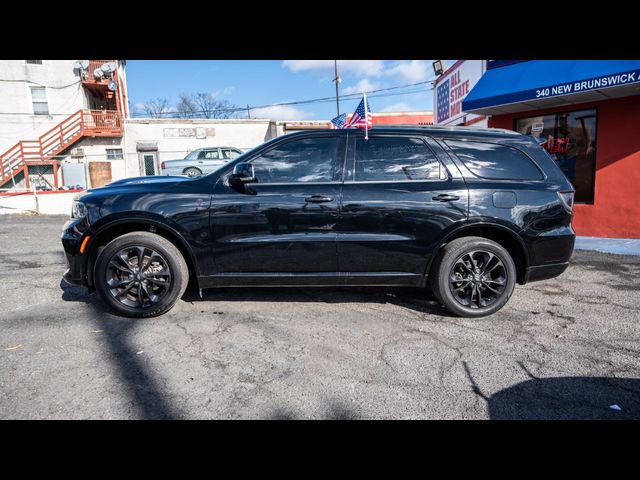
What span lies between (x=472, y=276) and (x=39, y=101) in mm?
27180

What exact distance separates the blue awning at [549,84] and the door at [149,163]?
772 inches

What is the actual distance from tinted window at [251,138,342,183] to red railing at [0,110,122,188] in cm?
2156

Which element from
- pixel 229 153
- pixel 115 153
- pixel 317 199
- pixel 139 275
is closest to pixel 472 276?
pixel 317 199

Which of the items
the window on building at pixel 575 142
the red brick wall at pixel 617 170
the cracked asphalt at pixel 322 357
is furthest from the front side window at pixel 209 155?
the red brick wall at pixel 617 170

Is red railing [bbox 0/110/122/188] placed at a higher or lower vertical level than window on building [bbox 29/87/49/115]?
lower

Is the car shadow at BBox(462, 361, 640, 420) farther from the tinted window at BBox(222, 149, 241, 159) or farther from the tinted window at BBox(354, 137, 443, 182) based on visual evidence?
the tinted window at BBox(222, 149, 241, 159)

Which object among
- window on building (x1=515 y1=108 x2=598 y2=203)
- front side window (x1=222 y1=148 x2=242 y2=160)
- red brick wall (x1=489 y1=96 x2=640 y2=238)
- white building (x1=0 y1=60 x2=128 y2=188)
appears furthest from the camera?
white building (x1=0 y1=60 x2=128 y2=188)

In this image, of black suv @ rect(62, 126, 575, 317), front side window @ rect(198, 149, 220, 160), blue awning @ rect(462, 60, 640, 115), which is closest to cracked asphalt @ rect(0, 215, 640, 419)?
black suv @ rect(62, 126, 575, 317)

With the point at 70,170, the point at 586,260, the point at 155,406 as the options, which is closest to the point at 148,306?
the point at 155,406

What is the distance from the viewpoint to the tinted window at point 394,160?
12.3 feet

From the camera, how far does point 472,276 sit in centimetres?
375

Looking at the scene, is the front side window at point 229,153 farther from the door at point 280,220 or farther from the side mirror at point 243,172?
the side mirror at point 243,172

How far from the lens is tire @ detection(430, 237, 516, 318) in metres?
3.71
